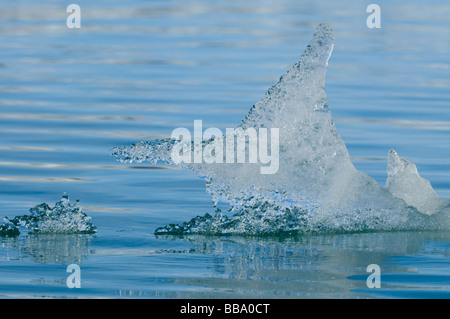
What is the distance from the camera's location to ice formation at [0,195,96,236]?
784cm

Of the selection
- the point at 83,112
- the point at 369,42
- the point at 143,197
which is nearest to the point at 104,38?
the point at 369,42

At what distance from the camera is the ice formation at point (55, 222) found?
7.84 metres

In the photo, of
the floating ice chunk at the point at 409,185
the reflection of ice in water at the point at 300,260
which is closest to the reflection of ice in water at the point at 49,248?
the reflection of ice in water at the point at 300,260

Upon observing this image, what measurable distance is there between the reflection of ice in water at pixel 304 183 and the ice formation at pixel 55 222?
60cm

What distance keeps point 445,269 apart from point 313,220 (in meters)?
1.43

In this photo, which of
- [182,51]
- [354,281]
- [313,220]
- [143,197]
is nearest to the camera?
[354,281]

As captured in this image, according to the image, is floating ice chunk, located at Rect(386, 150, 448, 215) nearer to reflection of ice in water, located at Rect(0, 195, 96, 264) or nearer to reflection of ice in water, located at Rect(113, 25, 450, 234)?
reflection of ice in water, located at Rect(113, 25, 450, 234)

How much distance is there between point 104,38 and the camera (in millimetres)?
22125

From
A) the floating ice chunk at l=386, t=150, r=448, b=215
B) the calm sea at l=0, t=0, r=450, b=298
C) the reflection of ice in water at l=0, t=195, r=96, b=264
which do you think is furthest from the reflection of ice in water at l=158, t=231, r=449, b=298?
the reflection of ice in water at l=0, t=195, r=96, b=264

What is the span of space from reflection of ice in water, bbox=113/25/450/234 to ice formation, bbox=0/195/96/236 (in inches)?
23.7

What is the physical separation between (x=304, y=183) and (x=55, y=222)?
1921 mm

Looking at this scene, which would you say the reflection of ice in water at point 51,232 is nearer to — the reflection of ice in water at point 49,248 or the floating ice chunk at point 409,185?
the reflection of ice in water at point 49,248

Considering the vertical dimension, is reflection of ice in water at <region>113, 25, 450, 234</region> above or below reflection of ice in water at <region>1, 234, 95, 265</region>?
above
